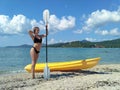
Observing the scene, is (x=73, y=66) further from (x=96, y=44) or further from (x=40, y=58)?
(x=96, y=44)

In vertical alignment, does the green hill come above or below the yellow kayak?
above

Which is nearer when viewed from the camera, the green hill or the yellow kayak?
the yellow kayak

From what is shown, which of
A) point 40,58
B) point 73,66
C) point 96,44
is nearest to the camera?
point 73,66

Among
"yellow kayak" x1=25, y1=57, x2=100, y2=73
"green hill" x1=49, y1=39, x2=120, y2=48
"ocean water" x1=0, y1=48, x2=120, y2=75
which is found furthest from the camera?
"green hill" x1=49, y1=39, x2=120, y2=48

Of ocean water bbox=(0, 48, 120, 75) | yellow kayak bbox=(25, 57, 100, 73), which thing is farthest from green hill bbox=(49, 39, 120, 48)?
yellow kayak bbox=(25, 57, 100, 73)

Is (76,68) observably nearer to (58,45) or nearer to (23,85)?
(23,85)

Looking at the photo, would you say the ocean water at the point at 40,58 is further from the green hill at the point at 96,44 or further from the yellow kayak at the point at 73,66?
the green hill at the point at 96,44

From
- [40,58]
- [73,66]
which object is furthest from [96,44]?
[73,66]

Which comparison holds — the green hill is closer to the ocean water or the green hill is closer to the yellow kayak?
the ocean water

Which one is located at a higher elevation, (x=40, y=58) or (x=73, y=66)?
(x=73, y=66)

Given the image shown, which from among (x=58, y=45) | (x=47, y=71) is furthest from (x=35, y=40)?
(x=58, y=45)

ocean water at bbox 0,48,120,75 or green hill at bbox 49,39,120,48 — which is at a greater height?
green hill at bbox 49,39,120,48

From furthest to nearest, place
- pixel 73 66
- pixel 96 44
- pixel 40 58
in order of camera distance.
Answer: pixel 96 44
pixel 40 58
pixel 73 66

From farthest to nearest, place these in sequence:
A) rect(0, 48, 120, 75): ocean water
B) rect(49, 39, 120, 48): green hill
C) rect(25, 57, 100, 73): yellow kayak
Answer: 1. rect(49, 39, 120, 48): green hill
2. rect(0, 48, 120, 75): ocean water
3. rect(25, 57, 100, 73): yellow kayak
